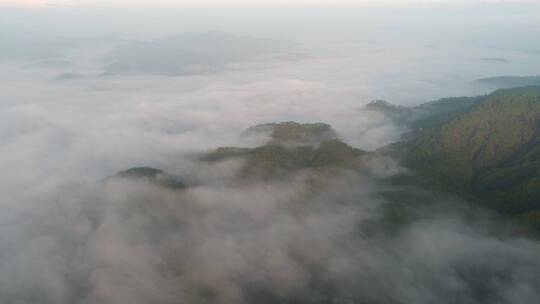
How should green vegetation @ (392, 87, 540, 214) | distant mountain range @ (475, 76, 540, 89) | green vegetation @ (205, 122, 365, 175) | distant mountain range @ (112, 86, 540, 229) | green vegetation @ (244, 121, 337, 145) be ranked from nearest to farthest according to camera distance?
green vegetation @ (392, 87, 540, 214), distant mountain range @ (112, 86, 540, 229), green vegetation @ (205, 122, 365, 175), green vegetation @ (244, 121, 337, 145), distant mountain range @ (475, 76, 540, 89)

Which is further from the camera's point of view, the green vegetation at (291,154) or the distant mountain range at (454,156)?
the green vegetation at (291,154)

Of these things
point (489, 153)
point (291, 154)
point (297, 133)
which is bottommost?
point (291, 154)

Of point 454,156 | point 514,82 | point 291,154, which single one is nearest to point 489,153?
point 454,156

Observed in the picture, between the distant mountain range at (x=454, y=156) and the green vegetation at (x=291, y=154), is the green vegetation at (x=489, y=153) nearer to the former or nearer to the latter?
the distant mountain range at (x=454, y=156)

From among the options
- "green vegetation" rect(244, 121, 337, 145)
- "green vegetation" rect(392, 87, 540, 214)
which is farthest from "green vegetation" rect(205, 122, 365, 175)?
"green vegetation" rect(392, 87, 540, 214)

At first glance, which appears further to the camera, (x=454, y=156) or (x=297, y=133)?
(x=297, y=133)

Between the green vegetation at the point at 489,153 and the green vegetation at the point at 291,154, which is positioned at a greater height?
the green vegetation at the point at 489,153

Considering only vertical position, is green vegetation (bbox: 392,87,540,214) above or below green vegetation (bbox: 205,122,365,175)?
above

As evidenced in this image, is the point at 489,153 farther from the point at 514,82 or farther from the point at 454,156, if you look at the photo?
the point at 514,82

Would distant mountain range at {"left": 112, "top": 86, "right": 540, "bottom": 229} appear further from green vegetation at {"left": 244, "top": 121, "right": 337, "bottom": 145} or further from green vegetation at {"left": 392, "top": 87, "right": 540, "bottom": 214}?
green vegetation at {"left": 244, "top": 121, "right": 337, "bottom": 145}

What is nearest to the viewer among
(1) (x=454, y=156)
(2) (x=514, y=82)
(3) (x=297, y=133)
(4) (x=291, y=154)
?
(1) (x=454, y=156)

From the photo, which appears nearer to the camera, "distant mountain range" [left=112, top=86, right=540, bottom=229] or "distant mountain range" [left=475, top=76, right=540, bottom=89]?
"distant mountain range" [left=112, top=86, right=540, bottom=229]

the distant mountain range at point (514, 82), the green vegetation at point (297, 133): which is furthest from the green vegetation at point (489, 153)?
the distant mountain range at point (514, 82)

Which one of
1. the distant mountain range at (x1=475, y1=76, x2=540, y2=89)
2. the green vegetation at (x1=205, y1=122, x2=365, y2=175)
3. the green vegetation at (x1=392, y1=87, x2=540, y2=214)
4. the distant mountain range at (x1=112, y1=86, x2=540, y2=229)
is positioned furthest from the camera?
the distant mountain range at (x1=475, y1=76, x2=540, y2=89)
